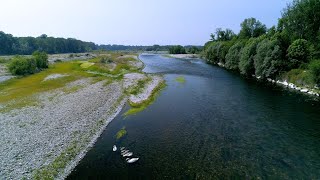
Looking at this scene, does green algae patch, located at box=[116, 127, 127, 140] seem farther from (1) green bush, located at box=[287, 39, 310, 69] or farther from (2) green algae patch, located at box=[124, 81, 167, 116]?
(1) green bush, located at box=[287, 39, 310, 69]

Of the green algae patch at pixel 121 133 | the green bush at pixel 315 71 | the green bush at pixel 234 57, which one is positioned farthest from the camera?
the green bush at pixel 234 57

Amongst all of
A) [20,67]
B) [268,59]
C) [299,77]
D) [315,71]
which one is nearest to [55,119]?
[315,71]

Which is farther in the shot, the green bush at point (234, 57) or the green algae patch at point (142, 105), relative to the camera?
the green bush at point (234, 57)

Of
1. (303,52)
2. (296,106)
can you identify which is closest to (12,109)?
(296,106)

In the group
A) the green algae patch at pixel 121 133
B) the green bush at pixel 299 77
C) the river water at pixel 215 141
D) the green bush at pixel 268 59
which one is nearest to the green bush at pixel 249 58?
the green bush at pixel 268 59

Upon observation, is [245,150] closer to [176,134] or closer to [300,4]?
[176,134]

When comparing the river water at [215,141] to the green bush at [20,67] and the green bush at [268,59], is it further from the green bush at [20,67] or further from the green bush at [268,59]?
the green bush at [20,67]

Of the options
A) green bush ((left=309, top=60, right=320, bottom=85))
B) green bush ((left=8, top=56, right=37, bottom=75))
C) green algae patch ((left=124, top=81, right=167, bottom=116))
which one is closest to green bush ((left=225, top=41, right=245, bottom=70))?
green bush ((left=309, top=60, right=320, bottom=85))

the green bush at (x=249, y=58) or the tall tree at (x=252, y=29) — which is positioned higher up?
the tall tree at (x=252, y=29)
